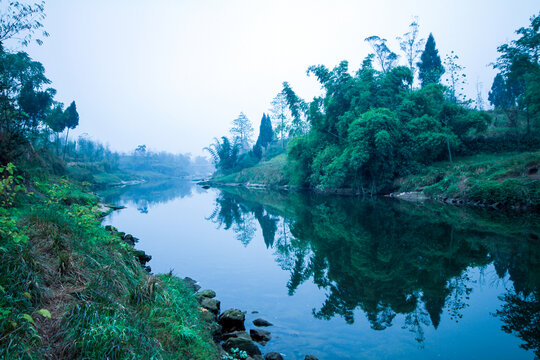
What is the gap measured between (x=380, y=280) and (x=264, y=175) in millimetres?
44898

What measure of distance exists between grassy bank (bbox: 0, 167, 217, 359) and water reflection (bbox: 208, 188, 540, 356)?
320 cm

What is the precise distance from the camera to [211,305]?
6.04 metres

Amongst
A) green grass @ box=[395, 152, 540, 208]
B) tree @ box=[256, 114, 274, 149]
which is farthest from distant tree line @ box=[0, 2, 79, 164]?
tree @ box=[256, 114, 274, 149]

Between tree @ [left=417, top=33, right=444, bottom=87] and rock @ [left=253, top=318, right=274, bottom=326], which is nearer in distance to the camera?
rock @ [left=253, top=318, right=274, bottom=326]

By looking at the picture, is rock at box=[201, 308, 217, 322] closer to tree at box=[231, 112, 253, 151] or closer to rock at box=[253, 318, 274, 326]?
rock at box=[253, 318, 274, 326]

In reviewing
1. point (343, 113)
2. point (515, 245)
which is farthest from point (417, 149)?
point (515, 245)

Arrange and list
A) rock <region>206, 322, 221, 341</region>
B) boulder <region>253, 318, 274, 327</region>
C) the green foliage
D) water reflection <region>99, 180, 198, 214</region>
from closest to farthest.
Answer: the green foliage, rock <region>206, 322, 221, 341</region>, boulder <region>253, 318, 274, 327</region>, water reflection <region>99, 180, 198, 214</region>

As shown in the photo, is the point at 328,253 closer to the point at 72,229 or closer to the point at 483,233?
the point at 483,233

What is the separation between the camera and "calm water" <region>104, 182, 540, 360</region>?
4.95m

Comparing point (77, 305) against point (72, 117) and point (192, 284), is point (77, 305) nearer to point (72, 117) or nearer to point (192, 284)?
point (192, 284)

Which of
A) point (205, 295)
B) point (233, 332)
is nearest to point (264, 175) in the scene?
point (205, 295)

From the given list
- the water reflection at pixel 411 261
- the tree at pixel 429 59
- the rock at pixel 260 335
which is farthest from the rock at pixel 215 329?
the tree at pixel 429 59

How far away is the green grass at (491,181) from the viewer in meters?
15.9

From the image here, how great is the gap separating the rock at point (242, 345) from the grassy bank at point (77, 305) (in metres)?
0.41
